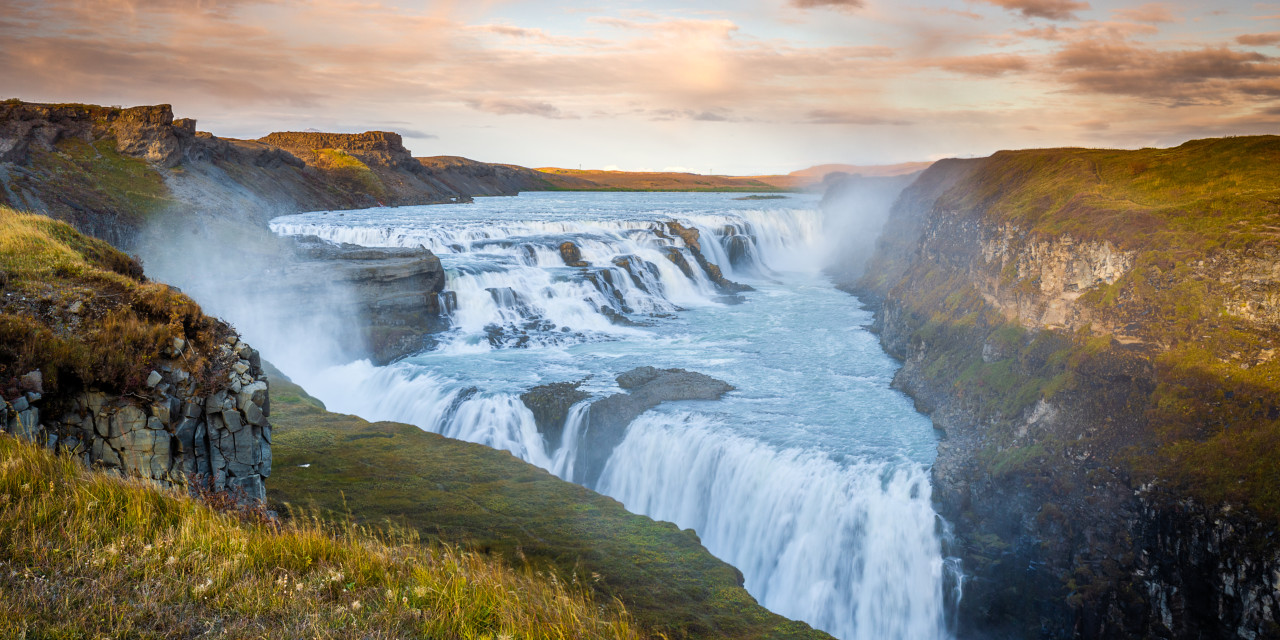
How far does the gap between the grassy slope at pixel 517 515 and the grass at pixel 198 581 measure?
11.4ft

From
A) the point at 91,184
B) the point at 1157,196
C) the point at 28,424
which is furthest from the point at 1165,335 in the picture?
the point at 91,184

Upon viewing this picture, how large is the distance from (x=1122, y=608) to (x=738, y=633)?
287 inches

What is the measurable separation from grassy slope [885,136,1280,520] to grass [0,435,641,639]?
1161cm

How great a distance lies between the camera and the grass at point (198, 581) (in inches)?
194

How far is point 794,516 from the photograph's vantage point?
1603 cm

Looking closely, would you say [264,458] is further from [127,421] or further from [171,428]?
[127,421]

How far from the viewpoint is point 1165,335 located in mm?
14547

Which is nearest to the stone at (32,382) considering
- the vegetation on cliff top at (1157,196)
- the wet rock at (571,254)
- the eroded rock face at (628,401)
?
the eroded rock face at (628,401)

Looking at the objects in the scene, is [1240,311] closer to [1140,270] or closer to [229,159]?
[1140,270]

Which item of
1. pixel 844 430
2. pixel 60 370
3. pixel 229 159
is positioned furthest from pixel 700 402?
pixel 229 159

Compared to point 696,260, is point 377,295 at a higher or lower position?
lower

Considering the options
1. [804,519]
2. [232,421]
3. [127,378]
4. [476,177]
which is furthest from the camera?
[476,177]

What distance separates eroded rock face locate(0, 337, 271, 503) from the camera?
8836 millimetres

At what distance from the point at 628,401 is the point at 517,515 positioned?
29.2ft
